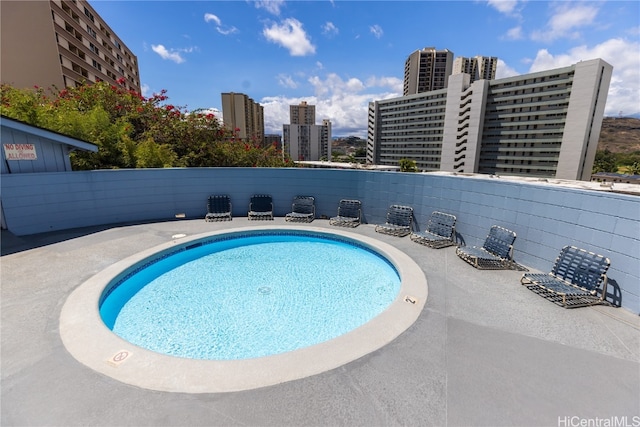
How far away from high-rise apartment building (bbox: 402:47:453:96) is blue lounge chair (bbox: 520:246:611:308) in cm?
11487

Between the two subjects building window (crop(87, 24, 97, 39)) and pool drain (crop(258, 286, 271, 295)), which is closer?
pool drain (crop(258, 286, 271, 295))

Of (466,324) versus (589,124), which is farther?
(589,124)

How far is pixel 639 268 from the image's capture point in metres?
4.27

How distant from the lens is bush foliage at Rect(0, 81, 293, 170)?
9.29 metres

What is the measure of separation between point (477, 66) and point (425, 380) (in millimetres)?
127947

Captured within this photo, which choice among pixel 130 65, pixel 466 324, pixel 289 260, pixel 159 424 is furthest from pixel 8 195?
pixel 130 65

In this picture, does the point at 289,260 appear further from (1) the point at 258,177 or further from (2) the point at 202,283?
(1) the point at 258,177

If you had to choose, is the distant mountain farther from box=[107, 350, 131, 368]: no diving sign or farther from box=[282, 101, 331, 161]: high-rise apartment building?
box=[107, 350, 131, 368]: no diving sign

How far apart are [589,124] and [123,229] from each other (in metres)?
67.7

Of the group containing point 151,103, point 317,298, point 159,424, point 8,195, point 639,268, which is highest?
point 151,103

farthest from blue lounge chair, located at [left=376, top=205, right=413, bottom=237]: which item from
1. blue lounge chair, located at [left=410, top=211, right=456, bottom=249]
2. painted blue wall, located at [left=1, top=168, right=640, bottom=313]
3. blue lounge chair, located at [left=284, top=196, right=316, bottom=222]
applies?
blue lounge chair, located at [left=284, top=196, right=316, bottom=222]

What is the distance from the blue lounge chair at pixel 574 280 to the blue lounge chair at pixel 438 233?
7.19 ft

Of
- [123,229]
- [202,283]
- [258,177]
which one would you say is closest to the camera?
[202,283]

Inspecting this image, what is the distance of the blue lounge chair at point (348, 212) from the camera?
917 cm
